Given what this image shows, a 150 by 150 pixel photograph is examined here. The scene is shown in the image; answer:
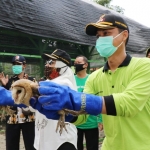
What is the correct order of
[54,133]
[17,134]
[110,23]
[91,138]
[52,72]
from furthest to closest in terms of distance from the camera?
[91,138]
[17,134]
[52,72]
[54,133]
[110,23]

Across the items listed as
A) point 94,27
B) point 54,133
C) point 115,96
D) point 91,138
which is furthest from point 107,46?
point 91,138

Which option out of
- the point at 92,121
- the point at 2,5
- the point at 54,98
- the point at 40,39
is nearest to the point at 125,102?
the point at 54,98

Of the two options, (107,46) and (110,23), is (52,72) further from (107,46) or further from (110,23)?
(110,23)

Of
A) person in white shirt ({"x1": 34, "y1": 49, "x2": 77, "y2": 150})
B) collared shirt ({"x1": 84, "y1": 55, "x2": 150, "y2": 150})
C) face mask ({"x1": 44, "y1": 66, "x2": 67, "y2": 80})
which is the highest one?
face mask ({"x1": 44, "y1": 66, "x2": 67, "y2": 80})

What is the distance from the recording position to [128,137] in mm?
1820

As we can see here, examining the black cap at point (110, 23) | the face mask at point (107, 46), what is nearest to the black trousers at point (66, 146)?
the face mask at point (107, 46)

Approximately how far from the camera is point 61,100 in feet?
4.37

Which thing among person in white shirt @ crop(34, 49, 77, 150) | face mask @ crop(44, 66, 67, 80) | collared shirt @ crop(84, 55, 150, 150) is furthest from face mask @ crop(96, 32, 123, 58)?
face mask @ crop(44, 66, 67, 80)

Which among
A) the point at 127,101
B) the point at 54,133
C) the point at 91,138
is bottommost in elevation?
the point at 91,138

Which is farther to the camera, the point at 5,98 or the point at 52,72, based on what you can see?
the point at 52,72

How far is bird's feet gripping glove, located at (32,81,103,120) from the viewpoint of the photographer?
1.31 metres

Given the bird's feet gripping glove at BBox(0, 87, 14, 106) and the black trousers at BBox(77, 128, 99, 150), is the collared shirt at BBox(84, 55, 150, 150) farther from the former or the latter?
the black trousers at BBox(77, 128, 99, 150)

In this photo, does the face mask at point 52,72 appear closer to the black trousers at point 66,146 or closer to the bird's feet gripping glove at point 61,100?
the black trousers at point 66,146

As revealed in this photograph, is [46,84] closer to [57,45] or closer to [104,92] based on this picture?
[104,92]
